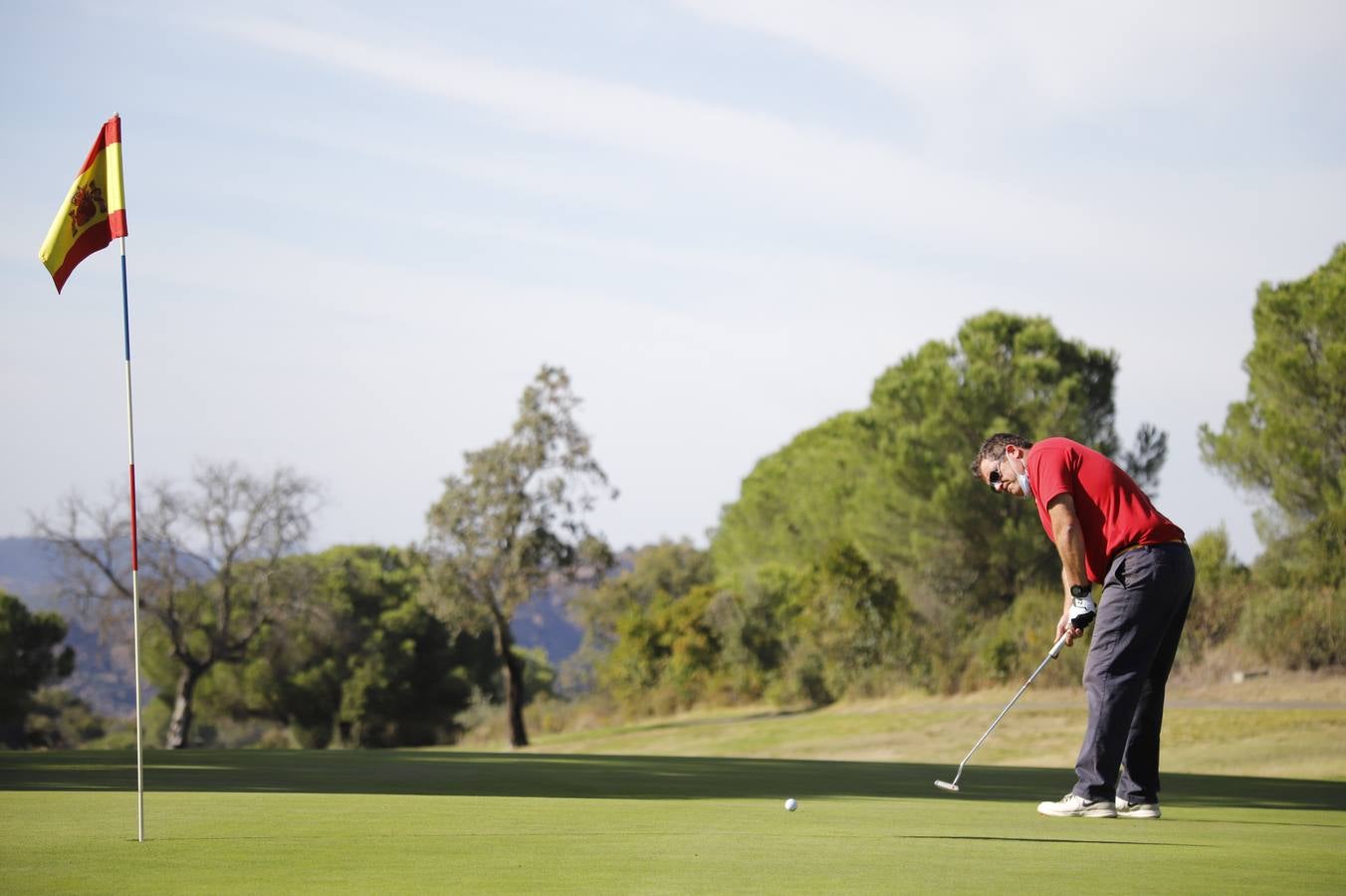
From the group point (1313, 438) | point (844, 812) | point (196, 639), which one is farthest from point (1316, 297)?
point (196, 639)

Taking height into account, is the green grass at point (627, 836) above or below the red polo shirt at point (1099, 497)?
below

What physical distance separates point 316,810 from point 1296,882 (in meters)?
5.45

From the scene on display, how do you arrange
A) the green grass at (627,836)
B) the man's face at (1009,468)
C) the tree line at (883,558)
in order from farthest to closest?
1. the tree line at (883,558)
2. the man's face at (1009,468)
3. the green grass at (627,836)

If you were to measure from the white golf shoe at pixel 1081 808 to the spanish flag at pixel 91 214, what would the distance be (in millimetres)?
6061

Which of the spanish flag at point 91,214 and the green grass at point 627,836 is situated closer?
the green grass at point 627,836

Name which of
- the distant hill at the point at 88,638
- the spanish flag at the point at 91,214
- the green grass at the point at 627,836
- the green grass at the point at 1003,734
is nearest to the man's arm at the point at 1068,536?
the green grass at the point at 627,836

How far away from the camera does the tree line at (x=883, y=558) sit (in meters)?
32.1

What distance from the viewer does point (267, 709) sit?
5909cm

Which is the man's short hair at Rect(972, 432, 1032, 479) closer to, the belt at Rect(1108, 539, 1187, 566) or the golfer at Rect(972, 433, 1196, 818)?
the golfer at Rect(972, 433, 1196, 818)

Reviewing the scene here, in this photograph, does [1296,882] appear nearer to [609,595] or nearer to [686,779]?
[686,779]

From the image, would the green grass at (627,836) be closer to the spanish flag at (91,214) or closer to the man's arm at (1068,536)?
the man's arm at (1068,536)

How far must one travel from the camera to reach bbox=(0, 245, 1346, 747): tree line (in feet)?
105

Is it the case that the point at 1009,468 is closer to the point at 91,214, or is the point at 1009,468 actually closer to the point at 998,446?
the point at 998,446

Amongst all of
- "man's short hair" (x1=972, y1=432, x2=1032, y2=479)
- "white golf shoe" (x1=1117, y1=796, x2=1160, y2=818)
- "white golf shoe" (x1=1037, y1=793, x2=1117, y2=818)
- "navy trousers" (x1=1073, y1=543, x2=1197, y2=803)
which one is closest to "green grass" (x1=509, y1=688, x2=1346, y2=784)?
"white golf shoe" (x1=1117, y1=796, x2=1160, y2=818)
